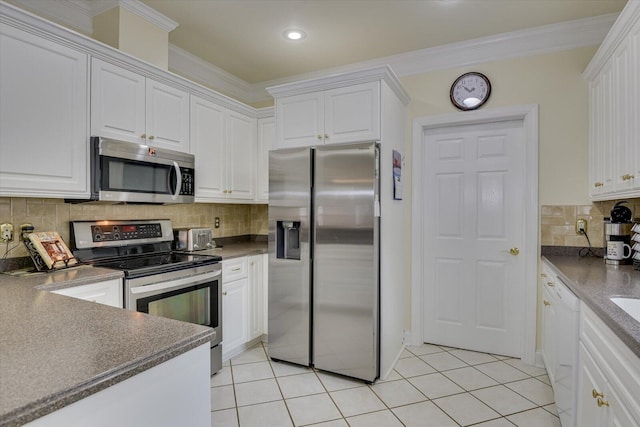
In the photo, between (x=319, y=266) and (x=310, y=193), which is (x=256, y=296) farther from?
(x=310, y=193)

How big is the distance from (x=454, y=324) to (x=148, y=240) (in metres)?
2.73

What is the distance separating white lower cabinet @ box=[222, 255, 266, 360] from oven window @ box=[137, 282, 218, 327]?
0.61 ft

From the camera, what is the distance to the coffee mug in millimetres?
2350

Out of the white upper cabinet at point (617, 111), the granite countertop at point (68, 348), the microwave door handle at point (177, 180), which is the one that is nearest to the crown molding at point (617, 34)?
the white upper cabinet at point (617, 111)

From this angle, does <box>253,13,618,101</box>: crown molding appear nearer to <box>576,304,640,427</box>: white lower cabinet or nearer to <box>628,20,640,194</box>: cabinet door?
<box>628,20,640,194</box>: cabinet door

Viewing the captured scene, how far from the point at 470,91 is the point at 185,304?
2.85 meters

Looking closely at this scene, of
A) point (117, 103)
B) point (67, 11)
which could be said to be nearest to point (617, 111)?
point (117, 103)

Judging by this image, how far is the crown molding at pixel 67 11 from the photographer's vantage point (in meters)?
2.25

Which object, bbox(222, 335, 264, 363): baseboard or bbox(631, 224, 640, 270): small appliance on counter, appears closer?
bbox(631, 224, 640, 270): small appliance on counter

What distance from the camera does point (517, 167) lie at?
304 centimetres

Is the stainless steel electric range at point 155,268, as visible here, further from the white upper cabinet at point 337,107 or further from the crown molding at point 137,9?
the crown molding at point 137,9

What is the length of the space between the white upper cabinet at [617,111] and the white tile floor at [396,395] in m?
1.42

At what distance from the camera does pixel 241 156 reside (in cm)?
345

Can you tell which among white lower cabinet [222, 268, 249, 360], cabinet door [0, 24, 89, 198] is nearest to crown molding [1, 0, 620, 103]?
cabinet door [0, 24, 89, 198]
